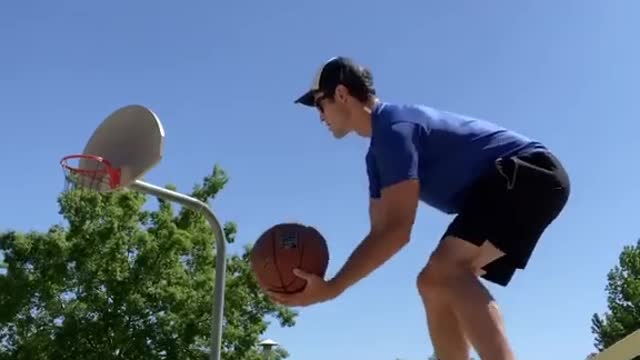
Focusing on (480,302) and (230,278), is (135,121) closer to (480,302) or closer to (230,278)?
(480,302)

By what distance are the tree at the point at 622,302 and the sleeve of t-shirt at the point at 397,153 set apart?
35.2 meters

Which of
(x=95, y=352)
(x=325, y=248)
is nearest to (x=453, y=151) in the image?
(x=325, y=248)

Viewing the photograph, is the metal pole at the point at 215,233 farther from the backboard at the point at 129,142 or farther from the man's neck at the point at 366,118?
the man's neck at the point at 366,118

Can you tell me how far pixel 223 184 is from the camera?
90.3ft

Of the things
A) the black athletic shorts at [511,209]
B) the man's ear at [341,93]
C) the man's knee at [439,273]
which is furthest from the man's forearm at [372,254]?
the man's ear at [341,93]

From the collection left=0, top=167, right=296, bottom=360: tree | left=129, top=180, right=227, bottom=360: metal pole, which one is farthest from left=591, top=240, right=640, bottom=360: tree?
left=129, top=180, right=227, bottom=360: metal pole

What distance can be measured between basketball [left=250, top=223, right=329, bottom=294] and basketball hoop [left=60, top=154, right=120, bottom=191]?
5573 millimetres

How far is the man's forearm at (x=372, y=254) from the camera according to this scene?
3.72m

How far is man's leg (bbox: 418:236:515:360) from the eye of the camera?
3.51m

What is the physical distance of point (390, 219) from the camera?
3.75 meters

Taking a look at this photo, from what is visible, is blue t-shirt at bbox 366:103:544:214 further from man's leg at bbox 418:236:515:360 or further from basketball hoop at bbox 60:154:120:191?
basketball hoop at bbox 60:154:120:191

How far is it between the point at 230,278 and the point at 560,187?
21.8 metres

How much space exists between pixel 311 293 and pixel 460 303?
2.27 ft


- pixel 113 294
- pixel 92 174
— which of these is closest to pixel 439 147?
pixel 92 174
